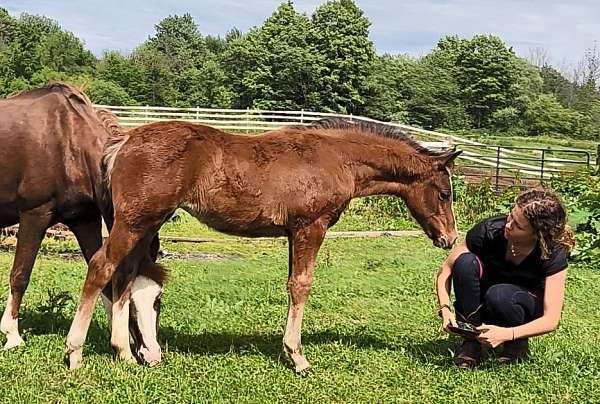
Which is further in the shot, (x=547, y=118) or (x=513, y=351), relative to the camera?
(x=547, y=118)

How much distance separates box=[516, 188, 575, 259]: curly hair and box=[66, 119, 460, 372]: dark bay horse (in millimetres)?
883

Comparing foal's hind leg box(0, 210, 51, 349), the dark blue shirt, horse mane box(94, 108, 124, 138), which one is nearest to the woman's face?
the dark blue shirt

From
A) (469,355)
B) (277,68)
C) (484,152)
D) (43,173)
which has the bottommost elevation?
(484,152)

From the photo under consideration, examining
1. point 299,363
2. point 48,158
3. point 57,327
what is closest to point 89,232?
point 48,158

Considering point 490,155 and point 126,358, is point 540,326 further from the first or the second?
point 490,155

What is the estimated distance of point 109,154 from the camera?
468 cm

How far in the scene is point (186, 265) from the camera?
29.7 feet

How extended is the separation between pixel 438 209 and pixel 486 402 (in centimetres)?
157

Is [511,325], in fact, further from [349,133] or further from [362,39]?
[362,39]

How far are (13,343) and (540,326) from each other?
3.75 meters

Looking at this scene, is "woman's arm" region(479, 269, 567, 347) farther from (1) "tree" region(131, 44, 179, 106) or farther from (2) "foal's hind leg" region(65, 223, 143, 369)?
(1) "tree" region(131, 44, 179, 106)

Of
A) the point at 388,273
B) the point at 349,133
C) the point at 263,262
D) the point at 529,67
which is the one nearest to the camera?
the point at 349,133

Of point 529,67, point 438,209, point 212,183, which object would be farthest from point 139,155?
point 529,67

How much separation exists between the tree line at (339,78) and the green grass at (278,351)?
3969cm
